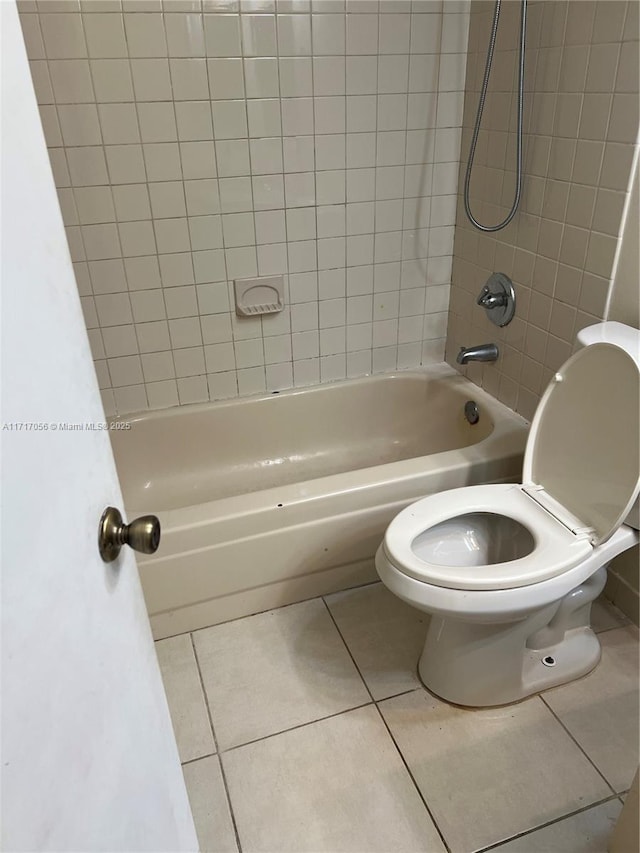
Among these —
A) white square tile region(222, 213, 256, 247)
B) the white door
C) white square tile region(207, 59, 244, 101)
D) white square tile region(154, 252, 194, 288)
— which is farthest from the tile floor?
white square tile region(207, 59, 244, 101)

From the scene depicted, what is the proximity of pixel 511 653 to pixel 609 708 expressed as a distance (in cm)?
29

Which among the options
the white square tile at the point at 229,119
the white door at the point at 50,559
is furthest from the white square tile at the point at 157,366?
the white door at the point at 50,559

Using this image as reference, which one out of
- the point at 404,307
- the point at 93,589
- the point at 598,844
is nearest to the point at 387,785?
the point at 598,844

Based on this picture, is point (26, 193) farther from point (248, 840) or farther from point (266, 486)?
point (266, 486)

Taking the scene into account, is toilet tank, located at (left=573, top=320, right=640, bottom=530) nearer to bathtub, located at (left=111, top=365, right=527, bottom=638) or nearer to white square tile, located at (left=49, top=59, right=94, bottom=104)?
bathtub, located at (left=111, top=365, right=527, bottom=638)

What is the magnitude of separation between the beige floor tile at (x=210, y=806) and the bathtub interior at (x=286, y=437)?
2.96 feet

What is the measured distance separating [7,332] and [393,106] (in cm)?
181

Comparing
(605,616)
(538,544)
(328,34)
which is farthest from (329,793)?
(328,34)

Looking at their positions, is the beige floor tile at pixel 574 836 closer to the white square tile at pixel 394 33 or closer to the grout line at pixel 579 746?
the grout line at pixel 579 746

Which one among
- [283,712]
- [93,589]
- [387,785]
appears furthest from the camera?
[283,712]

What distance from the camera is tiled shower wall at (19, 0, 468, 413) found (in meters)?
1.71

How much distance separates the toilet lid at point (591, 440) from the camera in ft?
4.31

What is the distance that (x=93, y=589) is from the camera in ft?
2.14

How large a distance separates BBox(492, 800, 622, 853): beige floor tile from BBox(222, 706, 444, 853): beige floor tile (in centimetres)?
17
